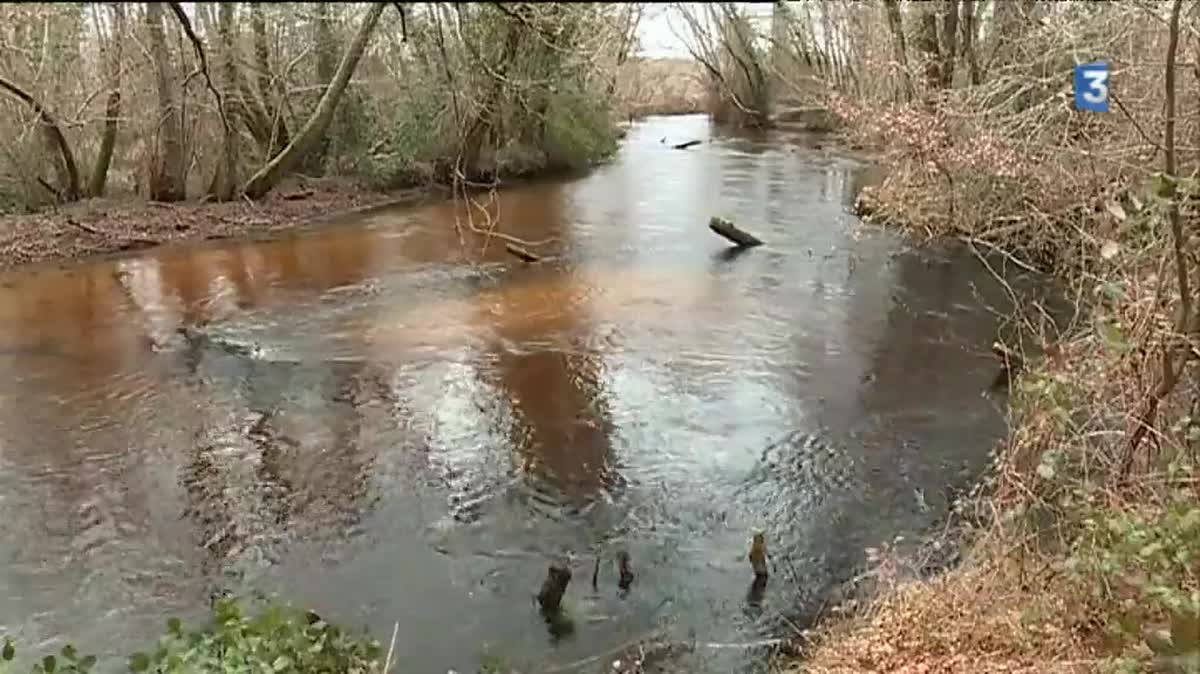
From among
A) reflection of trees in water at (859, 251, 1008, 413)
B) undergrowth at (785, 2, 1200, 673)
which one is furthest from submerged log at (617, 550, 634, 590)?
reflection of trees in water at (859, 251, 1008, 413)

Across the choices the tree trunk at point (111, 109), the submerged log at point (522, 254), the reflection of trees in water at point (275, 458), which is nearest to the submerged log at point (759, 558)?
the reflection of trees in water at point (275, 458)

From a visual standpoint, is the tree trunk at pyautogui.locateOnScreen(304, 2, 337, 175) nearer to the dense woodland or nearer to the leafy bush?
the dense woodland

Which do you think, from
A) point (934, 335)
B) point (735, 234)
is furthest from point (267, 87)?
point (934, 335)

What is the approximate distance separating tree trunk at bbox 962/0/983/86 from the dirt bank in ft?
33.8

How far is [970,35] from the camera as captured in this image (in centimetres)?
1630

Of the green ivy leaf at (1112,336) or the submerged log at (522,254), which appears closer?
the green ivy leaf at (1112,336)

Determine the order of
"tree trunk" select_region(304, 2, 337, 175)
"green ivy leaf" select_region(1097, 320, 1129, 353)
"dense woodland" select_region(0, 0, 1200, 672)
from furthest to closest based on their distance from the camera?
"tree trunk" select_region(304, 2, 337, 175)
"green ivy leaf" select_region(1097, 320, 1129, 353)
"dense woodland" select_region(0, 0, 1200, 672)

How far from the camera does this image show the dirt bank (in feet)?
52.5

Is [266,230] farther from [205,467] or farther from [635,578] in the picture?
[635,578]

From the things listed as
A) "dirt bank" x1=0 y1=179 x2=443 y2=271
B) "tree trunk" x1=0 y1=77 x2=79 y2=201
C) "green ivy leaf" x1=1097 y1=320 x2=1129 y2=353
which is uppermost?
"tree trunk" x1=0 y1=77 x2=79 y2=201

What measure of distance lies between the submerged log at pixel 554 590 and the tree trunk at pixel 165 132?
13655mm

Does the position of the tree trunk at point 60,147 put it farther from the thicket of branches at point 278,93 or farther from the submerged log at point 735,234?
the submerged log at point 735,234

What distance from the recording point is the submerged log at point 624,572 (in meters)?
6.84

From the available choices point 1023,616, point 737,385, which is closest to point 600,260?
point 737,385
